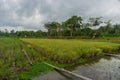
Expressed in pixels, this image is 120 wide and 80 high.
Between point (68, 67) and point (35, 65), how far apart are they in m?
2.66

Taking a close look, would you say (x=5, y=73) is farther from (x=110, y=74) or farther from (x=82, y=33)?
(x=82, y=33)

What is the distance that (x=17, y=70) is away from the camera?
10.3 m

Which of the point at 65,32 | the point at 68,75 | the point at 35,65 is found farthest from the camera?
the point at 65,32

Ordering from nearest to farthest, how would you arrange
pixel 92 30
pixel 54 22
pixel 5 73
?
pixel 5 73
pixel 92 30
pixel 54 22

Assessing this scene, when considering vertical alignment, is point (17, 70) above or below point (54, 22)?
below

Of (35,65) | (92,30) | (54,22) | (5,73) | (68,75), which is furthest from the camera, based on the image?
(54,22)

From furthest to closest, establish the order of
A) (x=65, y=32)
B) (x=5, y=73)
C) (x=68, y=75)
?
(x=65, y=32) → (x=68, y=75) → (x=5, y=73)

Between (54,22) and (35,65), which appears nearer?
(35,65)

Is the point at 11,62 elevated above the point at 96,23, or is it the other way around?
the point at 96,23

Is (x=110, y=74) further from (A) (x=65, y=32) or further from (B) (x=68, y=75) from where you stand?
(A) (x=65, y=32)

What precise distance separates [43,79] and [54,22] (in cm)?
6565

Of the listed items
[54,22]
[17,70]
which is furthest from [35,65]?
[54,22]

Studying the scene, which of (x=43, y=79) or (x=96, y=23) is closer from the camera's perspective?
(x=43, y=79)

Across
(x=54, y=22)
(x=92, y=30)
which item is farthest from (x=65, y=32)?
(x=92, y=30)
